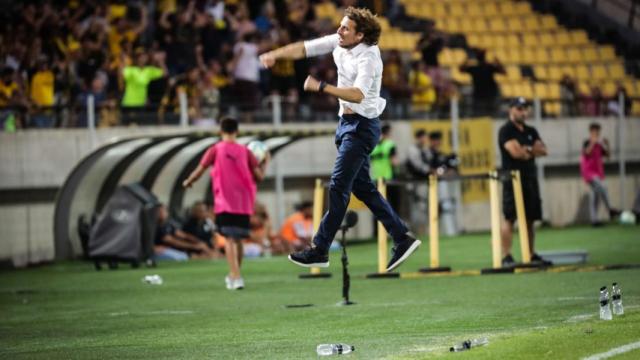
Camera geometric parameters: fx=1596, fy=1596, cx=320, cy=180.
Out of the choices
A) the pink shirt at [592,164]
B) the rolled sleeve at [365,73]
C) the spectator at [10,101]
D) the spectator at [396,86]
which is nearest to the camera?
the rolled sleeve at [365,73]

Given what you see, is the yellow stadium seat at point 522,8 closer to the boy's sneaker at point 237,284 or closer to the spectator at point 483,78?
the spectator at point 483,78

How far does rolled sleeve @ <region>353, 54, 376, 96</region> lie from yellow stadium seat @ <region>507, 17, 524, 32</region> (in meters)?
26.6

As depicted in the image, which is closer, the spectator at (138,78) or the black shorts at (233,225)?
the black shorts at (233,225)

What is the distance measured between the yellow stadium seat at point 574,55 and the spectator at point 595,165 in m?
4.97

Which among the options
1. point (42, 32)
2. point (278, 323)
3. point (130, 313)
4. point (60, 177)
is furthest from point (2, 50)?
point (278, 323)

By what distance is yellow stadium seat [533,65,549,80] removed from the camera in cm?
3800

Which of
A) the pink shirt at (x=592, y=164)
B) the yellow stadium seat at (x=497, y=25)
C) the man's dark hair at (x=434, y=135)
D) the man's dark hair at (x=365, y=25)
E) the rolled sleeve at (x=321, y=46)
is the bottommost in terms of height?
the pink shirt at (x=592, y=164)

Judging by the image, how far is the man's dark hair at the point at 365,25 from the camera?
13.1 meters

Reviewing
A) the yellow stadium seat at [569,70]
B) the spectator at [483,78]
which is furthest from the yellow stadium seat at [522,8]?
the spectator at [483,78]

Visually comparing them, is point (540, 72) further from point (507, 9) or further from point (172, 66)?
point (172, 66)

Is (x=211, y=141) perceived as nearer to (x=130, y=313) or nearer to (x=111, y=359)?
(x=130, y=313)

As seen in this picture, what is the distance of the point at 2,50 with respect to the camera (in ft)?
91.2

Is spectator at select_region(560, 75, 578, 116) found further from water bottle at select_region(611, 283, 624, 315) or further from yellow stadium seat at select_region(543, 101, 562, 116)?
water bottle at select_region(611, 283, 624, 315)

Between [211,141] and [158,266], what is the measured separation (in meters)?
3.24
